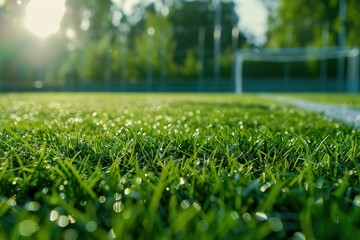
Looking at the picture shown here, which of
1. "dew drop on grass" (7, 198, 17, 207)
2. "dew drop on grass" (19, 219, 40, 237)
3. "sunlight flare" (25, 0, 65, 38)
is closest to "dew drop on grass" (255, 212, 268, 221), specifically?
"dew drop on grass" (19, 219, 40, 237)

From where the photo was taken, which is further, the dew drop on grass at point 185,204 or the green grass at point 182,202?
the dew drop on grass at point 185,204

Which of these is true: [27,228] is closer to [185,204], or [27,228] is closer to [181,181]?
[185,204]

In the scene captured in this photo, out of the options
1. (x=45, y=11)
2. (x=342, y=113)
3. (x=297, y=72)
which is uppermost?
(x=45, y=11)

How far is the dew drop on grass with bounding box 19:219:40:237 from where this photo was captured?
62cm

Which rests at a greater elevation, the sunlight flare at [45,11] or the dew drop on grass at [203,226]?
the sunlight flare at [45,11]

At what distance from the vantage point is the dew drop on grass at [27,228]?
2.04 feet

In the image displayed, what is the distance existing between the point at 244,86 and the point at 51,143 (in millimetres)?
22527

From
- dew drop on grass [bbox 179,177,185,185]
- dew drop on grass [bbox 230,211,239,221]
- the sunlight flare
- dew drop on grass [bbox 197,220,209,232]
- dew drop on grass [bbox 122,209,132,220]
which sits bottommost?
dew drop on grass [bbox 179,177,185,185]

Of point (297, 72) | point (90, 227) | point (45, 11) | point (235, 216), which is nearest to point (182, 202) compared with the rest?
point (235, 216)

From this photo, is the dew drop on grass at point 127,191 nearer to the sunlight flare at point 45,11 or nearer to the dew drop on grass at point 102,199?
the dew drop on grass at point 102,199

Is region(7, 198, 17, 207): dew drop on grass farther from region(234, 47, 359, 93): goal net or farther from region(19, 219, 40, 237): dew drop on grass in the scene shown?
region(234, 47, 359, 93): goal net

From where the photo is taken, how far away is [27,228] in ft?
2.08

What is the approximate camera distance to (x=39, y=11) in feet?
12.0

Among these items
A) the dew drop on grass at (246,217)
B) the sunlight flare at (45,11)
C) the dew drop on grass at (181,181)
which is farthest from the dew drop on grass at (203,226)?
the sunlight flare at (45,11)
